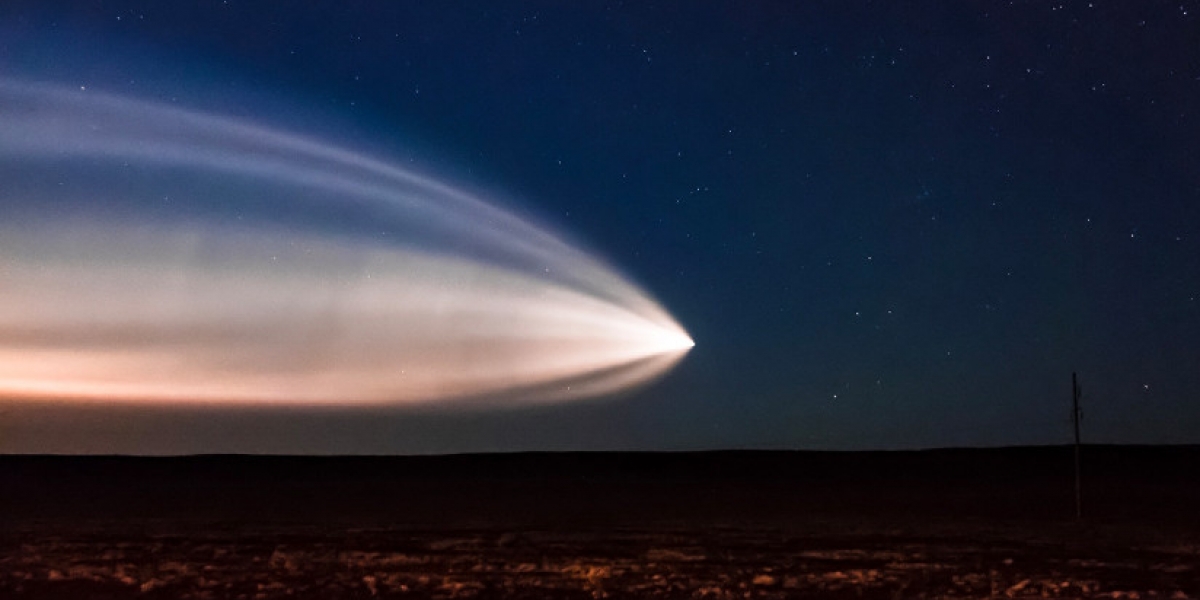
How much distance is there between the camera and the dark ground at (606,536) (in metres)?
18.1

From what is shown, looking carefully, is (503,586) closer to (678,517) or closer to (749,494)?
(678,517)

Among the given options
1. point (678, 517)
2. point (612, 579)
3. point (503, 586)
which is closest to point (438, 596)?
point (503, 586)

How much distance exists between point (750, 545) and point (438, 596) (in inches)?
349

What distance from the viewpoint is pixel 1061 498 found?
131ft

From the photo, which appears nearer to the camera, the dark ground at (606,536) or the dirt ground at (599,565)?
the dirt ground at (599,565)

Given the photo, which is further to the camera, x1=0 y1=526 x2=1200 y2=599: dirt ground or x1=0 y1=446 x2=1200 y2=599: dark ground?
x1=0 y1=446 x2=1200 y2=599: dark ground

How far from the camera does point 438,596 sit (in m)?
17.1

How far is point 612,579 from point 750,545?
6.09m

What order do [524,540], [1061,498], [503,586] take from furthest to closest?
[1061,498] → [524,540] → [503,586]

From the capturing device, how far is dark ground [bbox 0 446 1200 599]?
18.1 metres

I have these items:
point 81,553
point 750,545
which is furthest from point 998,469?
point 81,553

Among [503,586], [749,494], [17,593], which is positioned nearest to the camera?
[17,593]

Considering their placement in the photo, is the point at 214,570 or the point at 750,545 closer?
the point at 214,570

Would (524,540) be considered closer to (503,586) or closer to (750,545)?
(750,545)
